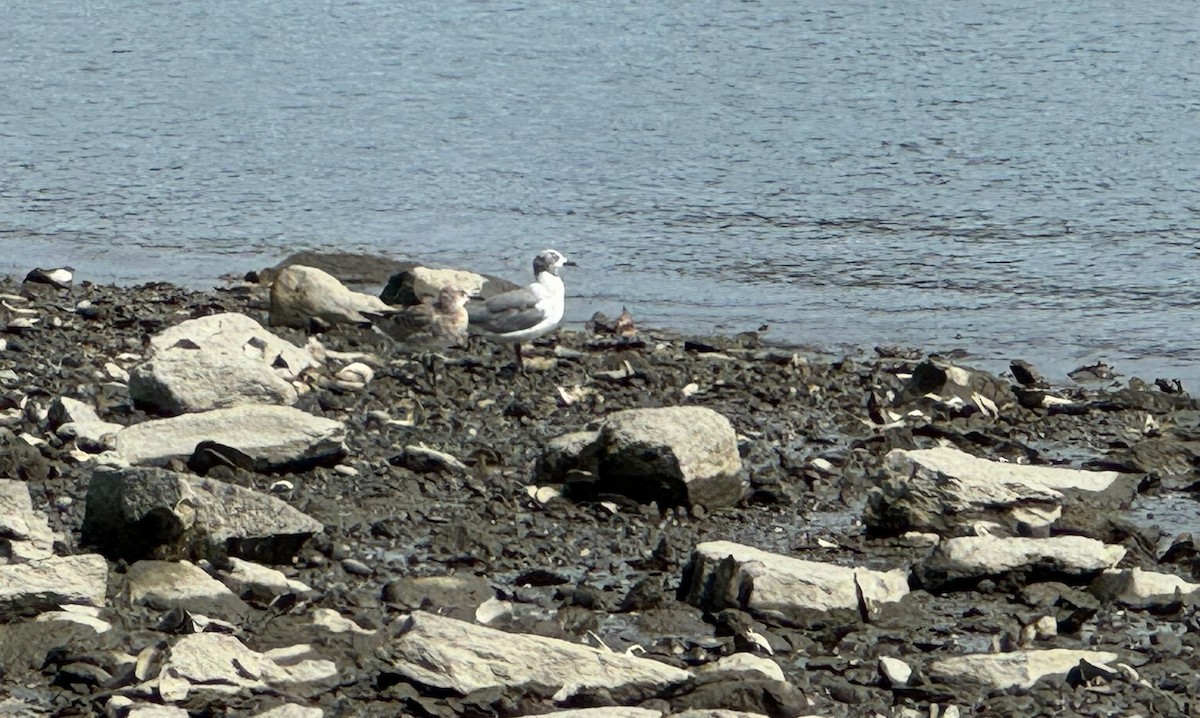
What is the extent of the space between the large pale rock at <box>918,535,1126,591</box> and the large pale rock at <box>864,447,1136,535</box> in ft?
2.01

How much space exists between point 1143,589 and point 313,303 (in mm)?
6514

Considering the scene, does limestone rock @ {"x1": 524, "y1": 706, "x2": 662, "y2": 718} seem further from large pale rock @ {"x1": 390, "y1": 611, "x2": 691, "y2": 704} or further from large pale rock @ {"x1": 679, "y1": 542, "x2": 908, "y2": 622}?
large pale rock @ {"x1": 679, "y1": 542, "x2": 908, "y2": 622}

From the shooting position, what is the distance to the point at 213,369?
9.41 meters

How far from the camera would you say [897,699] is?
6023 mm

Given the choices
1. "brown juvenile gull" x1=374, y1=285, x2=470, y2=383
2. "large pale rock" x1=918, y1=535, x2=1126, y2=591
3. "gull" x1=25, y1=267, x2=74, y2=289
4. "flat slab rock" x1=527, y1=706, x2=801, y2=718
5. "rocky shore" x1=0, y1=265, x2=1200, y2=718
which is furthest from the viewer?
"gull" x1=25, y1=267, x2=74, y2=289

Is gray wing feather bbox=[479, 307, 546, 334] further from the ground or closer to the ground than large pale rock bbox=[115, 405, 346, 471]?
closer to the ground

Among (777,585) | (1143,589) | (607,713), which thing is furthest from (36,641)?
(1143,589)

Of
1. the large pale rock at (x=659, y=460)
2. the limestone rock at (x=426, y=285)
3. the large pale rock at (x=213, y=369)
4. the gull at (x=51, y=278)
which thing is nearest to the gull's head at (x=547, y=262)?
the limestone rock at (x=426, y=285)

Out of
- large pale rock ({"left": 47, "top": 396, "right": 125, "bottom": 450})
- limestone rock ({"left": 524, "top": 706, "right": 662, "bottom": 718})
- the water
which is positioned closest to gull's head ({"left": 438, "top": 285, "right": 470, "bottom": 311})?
the water

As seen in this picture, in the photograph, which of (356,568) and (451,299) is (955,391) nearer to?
(451,299)

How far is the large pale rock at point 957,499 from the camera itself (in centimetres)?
784

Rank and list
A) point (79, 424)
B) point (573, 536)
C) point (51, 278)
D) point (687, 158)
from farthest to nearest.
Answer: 1. point (687, 158)
2. point (51, 278)
3. point (79, 424)
4. point (573, 536)

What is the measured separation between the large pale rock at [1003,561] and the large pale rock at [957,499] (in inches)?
24.1

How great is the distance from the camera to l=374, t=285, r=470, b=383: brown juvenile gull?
1113 cm
